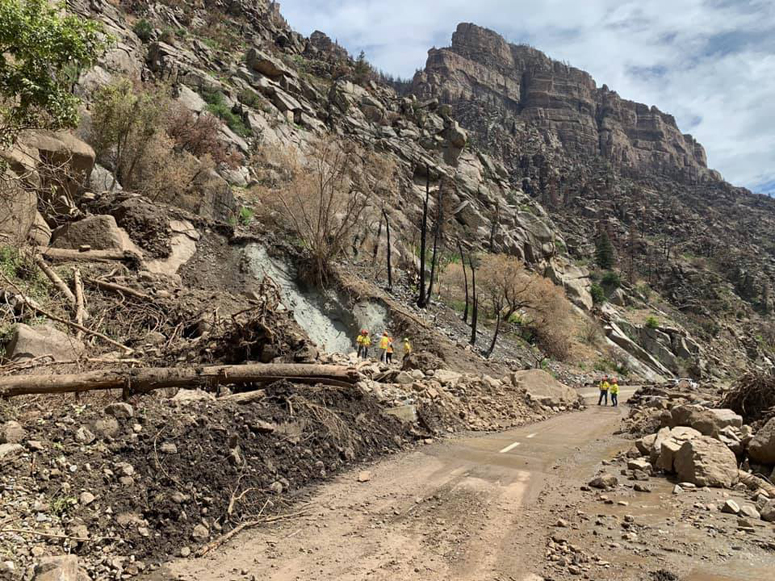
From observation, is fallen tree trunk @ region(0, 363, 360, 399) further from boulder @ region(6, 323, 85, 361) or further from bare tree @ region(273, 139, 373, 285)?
bare tree @ region(273, 139, 373, 285)

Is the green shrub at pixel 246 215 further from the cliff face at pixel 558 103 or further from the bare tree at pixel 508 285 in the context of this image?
the cliff face at pixel 558 103

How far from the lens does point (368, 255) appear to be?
108ft

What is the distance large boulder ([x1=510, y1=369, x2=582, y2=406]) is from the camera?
1645 cm

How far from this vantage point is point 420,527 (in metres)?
4.98

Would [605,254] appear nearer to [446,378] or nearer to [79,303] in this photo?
[446,378]

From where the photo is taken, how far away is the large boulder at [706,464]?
20.5ft

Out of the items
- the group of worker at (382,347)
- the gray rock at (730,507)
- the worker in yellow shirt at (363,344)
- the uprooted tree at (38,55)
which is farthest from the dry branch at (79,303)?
the group of worker at (382,347)

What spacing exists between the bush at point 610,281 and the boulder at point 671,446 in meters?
65.8

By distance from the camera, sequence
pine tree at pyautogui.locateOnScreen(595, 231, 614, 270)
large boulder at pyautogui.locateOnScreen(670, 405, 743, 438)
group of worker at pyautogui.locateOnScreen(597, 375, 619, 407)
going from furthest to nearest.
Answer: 1. pine tree at pyautogui.locateOnScreen(595, 231, 614, 270)
2. group of worker at pyautogui.locateOnScreen(597, 375, 619, 407)
3. large boulder at pyautogui.locateOnScreen(670, 405, 743, 438)

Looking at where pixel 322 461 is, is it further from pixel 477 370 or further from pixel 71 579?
pixel 477 370

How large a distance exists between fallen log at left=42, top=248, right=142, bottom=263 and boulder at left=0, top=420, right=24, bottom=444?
26.7 ft

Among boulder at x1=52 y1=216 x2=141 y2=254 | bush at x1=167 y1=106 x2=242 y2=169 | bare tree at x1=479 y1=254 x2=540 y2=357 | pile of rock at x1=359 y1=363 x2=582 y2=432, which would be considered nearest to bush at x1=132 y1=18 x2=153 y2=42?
bush at x1=167 y1=106 x2=242 y2=169

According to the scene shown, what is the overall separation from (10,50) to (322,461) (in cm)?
770

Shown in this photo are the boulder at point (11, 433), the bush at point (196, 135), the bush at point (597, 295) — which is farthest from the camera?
the bush at point (597, 295)
